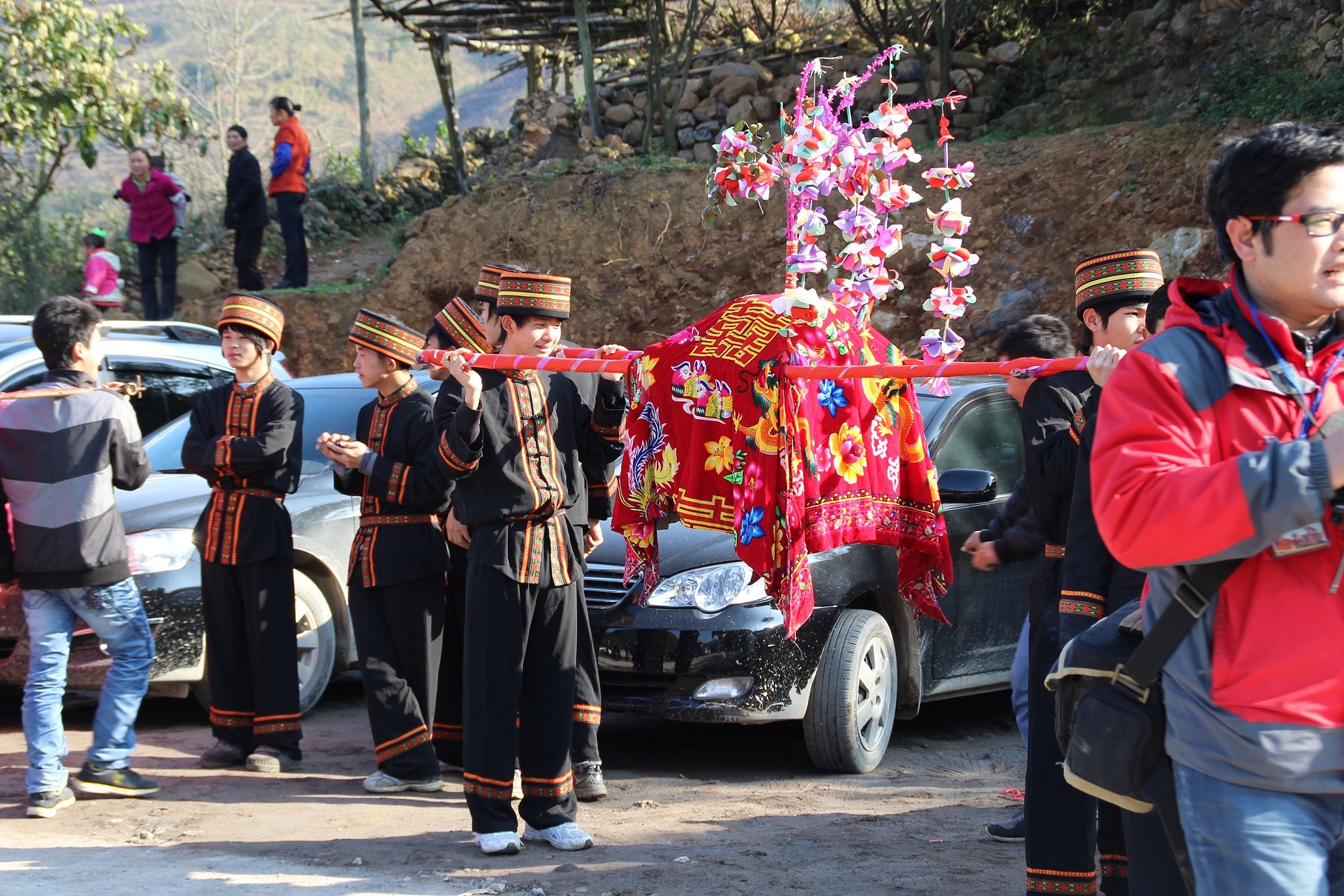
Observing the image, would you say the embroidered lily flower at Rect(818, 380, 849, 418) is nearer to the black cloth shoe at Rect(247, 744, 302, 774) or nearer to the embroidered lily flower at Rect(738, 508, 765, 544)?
the embroidered lily flower at Rect(738, 508, 765, 544)

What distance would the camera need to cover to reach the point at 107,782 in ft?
18.1

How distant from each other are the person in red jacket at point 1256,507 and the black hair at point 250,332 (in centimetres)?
459

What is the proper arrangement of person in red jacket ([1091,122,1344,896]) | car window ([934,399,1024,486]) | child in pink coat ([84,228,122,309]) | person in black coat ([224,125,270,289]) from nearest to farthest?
person in red jacket ([1091,122,1344,896]) → car window ([934,399,1024,486]) → child in pink coat ([84,228,122,309]) → person in black coat ([224,125,270,289])

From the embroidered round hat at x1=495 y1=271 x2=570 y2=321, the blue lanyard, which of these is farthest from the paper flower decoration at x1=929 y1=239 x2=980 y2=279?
the blue lanyard

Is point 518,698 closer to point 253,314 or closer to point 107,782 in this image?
point 107,782

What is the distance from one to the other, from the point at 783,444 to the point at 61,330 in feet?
10.7

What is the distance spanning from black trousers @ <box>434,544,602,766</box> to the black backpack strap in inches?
125

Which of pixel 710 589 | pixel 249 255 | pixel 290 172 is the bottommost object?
pixel 710 589

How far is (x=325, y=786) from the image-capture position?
5.86 meters

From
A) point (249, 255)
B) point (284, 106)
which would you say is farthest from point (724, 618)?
point (249, 255)

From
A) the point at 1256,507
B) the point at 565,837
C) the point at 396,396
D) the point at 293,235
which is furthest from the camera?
the point at 293,235

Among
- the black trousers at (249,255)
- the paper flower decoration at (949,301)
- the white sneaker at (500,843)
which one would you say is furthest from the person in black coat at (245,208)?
the paper flower decoration at (949,301)

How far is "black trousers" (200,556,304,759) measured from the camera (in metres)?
6.00

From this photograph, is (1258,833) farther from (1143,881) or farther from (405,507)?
(405,507)
